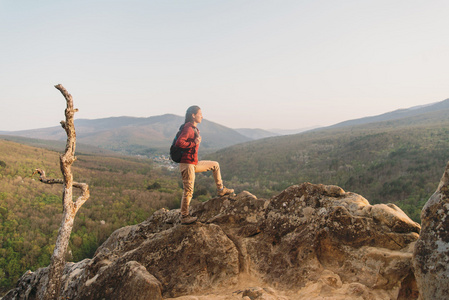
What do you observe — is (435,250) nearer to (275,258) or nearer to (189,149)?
(275,258)

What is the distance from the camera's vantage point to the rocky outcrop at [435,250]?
4430 millimetres

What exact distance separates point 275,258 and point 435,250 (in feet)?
11.9

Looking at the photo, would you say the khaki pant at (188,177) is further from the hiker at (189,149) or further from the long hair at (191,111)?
the long hair at (191,111)

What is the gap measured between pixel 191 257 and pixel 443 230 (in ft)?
18.7

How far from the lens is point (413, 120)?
329 feet

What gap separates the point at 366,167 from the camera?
148ft

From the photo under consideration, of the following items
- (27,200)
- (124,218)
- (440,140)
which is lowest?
(124,218)

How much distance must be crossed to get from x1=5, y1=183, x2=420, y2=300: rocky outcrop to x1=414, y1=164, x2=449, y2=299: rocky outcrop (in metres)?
0.76

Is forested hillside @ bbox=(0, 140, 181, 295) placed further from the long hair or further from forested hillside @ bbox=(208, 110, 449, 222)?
the long hair

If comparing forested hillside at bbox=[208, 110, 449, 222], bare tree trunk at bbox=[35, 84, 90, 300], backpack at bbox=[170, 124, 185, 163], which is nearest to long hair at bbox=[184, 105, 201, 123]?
backpack at bbox=[170, 124, 185, 163]

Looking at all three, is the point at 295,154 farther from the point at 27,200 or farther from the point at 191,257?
the point at 191,257

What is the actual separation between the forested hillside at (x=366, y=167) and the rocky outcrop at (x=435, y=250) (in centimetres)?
2058

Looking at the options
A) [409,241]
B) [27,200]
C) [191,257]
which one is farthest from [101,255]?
[27,200]

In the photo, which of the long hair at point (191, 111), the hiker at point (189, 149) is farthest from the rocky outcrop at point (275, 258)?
the long hair at point (191, 111)
